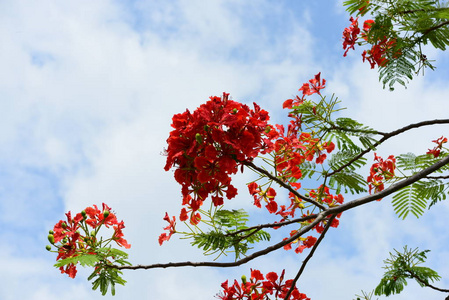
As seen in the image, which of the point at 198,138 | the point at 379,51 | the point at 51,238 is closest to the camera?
the point at 198,138

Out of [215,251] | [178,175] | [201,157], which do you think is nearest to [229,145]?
[201,157]

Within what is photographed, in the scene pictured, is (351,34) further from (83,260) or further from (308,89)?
(83,260)

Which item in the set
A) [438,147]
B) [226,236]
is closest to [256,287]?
[226,236]

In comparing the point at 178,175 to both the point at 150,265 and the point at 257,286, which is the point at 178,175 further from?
the point at 257,286

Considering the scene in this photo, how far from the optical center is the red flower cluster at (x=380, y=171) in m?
4.07

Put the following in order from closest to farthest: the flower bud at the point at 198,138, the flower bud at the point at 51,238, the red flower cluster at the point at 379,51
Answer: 1. the flower bud at the point at 198,138
2. the flower bud at the point at 51,238
3. the red flower cluster at the point at 379,51

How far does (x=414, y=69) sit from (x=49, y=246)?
9.77ft

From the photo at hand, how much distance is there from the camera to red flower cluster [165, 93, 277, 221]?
96.4 inches

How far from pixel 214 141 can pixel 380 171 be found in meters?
2.28

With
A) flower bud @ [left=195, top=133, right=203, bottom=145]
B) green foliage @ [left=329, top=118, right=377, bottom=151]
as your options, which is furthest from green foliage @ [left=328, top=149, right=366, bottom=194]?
flower bud @ [left=195, top=133, right=203, bottom=145]

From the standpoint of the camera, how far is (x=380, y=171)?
419 centimetres

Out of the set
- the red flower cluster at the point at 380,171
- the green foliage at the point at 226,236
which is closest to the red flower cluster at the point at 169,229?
the green foliage at the point at 226,236

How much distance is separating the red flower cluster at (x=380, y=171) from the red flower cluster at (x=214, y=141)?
6.21 ft

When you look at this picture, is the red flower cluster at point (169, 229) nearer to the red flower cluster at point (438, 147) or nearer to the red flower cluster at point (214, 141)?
the red flower cluster at point (214, 141)
